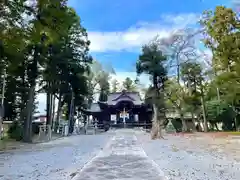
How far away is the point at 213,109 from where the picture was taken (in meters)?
20.4

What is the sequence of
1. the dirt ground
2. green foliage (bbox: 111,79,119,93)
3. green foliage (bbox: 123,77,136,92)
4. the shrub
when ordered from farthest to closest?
green foliage (bbox: 111,79,119,93), green foliage (bbox: 123,77,136,92), the shrub, the dirt ground

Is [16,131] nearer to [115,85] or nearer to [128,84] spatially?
[128,84]

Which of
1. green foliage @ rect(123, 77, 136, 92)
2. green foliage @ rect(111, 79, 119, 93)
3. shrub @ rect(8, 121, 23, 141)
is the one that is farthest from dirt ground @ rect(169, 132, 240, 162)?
green foliage @ rect(111, 79, 119, 93)

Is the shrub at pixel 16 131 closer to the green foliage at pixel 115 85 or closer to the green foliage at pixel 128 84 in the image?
the green foliage at pixel 128 84

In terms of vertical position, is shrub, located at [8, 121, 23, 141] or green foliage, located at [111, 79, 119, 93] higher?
green foliage, located at [111, 79, 119, 93]

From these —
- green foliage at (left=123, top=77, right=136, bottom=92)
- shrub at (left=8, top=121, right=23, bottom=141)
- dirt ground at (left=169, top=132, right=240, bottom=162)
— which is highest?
green foliage at (left=123, top=77, right=136, bottom=92)

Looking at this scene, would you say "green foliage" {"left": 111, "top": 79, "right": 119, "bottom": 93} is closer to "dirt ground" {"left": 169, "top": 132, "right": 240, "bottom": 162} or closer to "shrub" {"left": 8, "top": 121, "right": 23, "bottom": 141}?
"shrub" {"left": 8, "top": 121, "right": 23, "bottom": 141}

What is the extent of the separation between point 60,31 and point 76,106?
19405mm

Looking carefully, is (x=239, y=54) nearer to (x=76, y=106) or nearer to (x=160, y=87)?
(x=160, y=87)

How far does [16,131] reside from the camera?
15.0m

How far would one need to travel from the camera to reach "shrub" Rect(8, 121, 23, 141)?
14.6 meters

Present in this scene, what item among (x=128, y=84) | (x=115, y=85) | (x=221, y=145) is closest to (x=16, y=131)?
(x=221, y=145)

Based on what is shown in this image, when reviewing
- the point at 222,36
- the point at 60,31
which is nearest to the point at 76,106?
the point at 222,36

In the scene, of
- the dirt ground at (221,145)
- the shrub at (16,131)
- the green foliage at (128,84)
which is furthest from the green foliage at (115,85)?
the dirt ground at (221,145)
